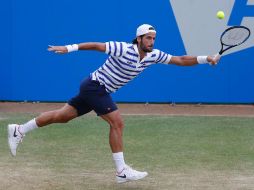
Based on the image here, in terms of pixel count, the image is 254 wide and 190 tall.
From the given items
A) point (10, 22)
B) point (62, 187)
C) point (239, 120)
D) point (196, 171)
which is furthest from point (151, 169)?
point (10, 22)

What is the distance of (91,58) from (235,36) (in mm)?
5841

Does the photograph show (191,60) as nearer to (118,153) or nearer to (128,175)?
(118,153)

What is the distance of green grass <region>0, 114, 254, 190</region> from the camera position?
7262 mm

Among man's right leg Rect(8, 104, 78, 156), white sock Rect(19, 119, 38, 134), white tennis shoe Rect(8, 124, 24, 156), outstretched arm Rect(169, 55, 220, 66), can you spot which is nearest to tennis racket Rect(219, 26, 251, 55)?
outstretched arm Rect(169, 55, 220, 66)

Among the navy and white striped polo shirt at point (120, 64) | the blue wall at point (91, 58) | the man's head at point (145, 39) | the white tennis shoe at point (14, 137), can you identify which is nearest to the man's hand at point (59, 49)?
the navy and white striped polo shirt at point (120, 64)

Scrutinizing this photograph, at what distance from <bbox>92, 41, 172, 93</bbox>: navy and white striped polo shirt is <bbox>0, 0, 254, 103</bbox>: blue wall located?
20.9 ft

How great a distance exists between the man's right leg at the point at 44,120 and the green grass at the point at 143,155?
0.33 metres

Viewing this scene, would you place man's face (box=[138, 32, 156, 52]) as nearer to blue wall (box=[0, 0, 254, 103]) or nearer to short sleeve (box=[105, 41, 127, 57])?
short sleeve (box=[105, 41, 127, 57])

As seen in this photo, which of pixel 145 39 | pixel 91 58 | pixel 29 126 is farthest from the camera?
pixel 91 58

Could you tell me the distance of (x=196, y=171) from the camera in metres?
7.79

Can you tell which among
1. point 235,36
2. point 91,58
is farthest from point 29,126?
point 91,58

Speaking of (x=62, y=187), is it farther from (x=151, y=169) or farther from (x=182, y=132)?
(x=182, y=132)

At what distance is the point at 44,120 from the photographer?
7.85 metres

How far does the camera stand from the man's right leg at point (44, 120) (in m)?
7.69
